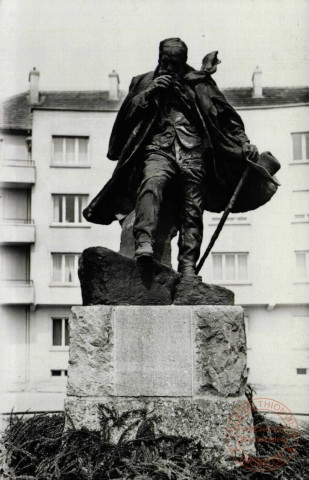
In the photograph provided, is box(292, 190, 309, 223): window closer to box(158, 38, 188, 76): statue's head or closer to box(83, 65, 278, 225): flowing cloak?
box(83, 65, 278, 225): flowing cloak

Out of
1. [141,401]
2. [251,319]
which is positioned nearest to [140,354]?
[141,401]

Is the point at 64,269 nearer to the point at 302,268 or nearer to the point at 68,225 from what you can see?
the point at 68,225

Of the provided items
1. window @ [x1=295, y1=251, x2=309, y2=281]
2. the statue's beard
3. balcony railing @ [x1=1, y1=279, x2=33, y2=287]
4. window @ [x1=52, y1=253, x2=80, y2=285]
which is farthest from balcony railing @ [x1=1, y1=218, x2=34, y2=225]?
the statue's beard

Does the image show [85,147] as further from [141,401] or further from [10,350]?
[141,401]

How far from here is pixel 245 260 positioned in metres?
28.8

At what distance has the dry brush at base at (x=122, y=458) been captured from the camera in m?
4.35

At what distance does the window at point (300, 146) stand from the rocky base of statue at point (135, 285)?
24.2m

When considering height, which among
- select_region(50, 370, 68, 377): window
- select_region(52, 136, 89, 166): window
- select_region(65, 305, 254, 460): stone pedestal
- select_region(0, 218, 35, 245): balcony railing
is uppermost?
select_region(52, 136, 89, 166): window

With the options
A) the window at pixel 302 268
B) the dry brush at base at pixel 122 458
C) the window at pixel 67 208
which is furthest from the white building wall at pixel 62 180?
the dry brush at base at pixel 122 458

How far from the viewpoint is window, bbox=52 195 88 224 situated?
29.4 meters

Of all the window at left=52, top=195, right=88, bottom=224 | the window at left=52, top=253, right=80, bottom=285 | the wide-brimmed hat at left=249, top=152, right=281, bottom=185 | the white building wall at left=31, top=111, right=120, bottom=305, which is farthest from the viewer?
the window at left=52, top=195, right=88, bottom=224

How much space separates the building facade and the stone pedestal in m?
22.2

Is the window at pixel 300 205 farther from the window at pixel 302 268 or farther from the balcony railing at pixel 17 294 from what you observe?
the balcony railing at pixel 17 294

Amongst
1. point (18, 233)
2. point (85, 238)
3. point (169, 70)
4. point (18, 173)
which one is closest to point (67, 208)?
point (85, 238)
